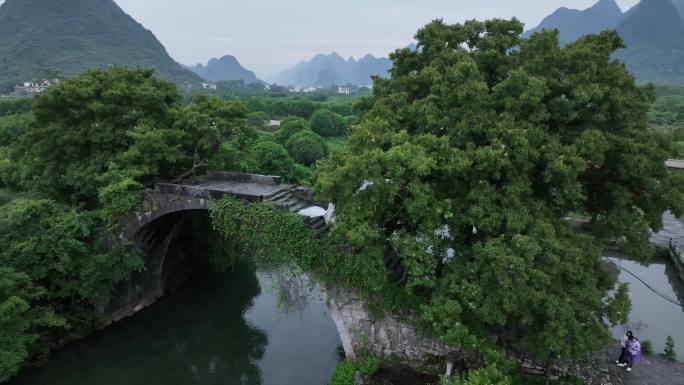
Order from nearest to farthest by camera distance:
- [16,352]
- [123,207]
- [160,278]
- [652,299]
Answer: [16,352]
[123,207]
[160,278]
[652,299]

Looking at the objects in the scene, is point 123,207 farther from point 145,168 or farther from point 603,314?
point 603,314

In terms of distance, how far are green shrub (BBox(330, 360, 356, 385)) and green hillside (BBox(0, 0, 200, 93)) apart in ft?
304

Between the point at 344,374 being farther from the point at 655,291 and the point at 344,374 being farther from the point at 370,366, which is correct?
the point at 655,291

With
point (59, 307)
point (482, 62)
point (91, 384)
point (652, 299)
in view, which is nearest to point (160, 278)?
point (59, 307)

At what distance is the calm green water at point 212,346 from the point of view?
46.4ft

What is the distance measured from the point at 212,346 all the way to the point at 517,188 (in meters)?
12.7

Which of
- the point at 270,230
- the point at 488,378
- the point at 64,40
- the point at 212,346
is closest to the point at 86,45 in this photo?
the point at 64,40

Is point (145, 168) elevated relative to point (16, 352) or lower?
elevated

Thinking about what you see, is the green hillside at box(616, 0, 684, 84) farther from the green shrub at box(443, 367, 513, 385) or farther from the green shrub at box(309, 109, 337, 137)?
the green shrub at box(443, 367, 513, 385)

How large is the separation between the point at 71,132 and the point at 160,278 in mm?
7190

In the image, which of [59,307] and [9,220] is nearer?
[9,220]

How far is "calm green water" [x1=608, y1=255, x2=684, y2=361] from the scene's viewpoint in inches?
657

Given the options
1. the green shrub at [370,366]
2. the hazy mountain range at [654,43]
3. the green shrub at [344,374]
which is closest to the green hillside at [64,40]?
the green shrub at [344,374]

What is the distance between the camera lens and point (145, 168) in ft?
47.1
